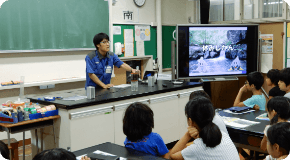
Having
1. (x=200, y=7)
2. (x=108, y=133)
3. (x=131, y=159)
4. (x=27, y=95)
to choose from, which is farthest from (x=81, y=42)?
(x=131, y=159)

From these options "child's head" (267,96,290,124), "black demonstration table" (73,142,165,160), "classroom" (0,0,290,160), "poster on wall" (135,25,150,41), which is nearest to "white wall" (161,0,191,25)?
"classroom" (0,0,290,160)

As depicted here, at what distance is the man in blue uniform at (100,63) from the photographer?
4066 millimetres

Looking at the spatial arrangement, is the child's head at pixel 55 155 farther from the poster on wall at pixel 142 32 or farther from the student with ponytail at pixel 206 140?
the poster on wall at pixel 142 32

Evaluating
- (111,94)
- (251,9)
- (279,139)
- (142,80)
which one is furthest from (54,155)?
(251,9)

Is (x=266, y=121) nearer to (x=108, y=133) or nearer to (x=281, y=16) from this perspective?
(x=108, y=133)

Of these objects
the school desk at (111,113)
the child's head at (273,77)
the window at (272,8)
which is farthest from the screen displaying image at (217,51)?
the child's head at (273,77)

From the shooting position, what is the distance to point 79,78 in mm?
4926

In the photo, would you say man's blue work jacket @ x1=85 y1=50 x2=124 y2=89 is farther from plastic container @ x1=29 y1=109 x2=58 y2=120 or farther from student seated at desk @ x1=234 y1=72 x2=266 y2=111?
student seated at desk @ x1=234 y1=72 x2=266 y2=111

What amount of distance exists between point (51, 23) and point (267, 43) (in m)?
3.69

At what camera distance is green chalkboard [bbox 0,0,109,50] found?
4.16 metres

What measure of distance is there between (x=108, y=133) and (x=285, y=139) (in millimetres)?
2087

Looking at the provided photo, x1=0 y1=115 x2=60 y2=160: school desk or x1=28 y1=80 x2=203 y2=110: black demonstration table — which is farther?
x1=28 y1=80 x2=203 y2=110: black demonstration table

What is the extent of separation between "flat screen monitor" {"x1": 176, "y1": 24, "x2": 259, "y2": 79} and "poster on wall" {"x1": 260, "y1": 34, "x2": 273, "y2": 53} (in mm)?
160

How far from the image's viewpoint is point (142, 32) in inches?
243
